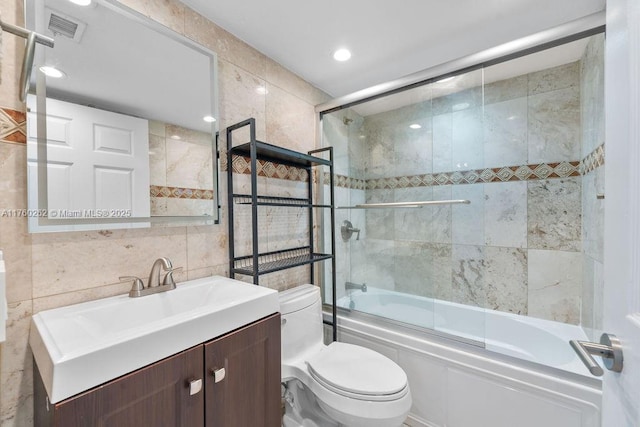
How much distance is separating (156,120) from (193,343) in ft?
3.11

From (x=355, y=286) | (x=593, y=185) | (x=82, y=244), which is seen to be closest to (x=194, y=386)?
(x=82, y=244)

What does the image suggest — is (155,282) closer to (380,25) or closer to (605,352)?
(605,352)

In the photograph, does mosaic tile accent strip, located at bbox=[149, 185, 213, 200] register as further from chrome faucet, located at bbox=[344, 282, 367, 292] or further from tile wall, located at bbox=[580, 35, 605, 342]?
tile wall, located at bbox=[580, 35, 605, 342]

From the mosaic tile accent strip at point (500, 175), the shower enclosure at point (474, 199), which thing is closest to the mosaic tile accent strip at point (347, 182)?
the shower enclosure at point (474, 199)

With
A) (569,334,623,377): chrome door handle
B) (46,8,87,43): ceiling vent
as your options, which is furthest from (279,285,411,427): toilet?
(46,8,87,43): ceiling vent

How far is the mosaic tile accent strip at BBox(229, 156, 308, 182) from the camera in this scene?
1.52m

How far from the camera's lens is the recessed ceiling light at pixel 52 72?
92 centimetres

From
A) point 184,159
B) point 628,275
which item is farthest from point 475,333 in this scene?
point 184,159

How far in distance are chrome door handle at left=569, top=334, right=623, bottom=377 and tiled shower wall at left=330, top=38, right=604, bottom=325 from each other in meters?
1.50

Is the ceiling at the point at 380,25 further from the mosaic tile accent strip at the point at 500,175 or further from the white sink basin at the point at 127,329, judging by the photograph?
the white sink basin at the point at 127,329

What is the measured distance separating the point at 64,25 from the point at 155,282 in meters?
1.01

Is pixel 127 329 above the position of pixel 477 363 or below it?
above

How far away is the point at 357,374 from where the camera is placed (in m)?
1.32

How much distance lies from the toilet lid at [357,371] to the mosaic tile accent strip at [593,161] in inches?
60.2
